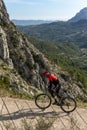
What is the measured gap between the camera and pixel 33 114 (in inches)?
512

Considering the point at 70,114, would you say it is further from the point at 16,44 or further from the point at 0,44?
the point at 16,44

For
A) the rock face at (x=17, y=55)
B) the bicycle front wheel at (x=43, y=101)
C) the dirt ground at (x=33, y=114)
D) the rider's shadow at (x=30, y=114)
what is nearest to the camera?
the dirt ground at (x=33, y=114)

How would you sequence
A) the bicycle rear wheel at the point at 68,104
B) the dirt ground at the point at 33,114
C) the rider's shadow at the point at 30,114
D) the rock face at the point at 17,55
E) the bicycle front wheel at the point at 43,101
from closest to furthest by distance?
the dirt ground at the point at 33,114 < the rider's shadow at the point at 30,114 < the bicycle rear wheel at the point at 68,104 < the bicycle front wheel at the point at 43,101 < the rock face at the point at 17,55

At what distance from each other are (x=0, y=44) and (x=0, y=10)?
13849mm

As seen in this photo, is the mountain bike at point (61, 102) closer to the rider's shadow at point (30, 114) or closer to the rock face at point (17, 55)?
the rider's shadow at point (30, 114)

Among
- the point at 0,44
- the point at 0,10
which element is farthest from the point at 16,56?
the point at 0,10

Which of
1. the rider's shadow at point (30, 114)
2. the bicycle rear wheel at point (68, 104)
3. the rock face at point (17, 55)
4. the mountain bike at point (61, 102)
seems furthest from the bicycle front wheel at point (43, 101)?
the rock face at point (17, 55)

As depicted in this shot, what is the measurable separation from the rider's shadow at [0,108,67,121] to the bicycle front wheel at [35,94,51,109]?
292mm

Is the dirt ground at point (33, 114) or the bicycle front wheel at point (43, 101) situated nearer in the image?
the dirt ground at point (33, 114)

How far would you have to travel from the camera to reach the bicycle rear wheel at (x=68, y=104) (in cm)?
1369

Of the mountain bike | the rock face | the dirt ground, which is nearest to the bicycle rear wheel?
the mountain bike

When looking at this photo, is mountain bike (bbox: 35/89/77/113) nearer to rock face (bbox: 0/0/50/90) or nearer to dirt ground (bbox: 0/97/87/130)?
dirt ground (bbox: 0/97/87/130)

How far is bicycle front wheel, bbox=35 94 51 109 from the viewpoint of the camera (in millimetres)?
13875

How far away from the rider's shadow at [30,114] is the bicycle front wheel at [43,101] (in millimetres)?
292
